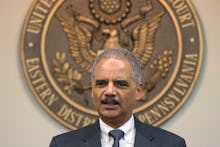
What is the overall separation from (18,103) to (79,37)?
56cm

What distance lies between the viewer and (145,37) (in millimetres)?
2697

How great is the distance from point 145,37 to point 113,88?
1.23m

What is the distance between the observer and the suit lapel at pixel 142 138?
158 centimetres

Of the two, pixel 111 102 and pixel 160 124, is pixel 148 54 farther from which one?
pixel 111 102

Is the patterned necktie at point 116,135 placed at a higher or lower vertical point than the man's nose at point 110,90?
lower

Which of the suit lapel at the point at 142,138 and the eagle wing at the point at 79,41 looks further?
the eagle wing at the point at 79,41

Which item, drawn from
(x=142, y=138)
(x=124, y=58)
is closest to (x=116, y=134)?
(x=142, y=138)

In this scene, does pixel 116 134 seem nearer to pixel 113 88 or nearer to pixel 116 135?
pixel 116 135

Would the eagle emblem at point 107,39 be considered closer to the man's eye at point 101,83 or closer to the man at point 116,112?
the man at point 116,112

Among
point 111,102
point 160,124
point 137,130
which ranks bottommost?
point 160,124

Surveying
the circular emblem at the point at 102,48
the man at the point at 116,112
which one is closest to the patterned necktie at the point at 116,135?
the man at the point at 116,112

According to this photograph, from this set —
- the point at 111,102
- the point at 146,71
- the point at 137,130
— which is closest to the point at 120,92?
the point at 111,102

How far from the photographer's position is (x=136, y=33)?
2.70 metres

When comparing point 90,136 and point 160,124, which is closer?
point 90,136
